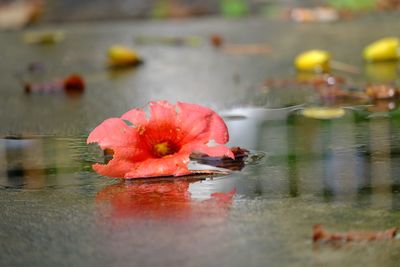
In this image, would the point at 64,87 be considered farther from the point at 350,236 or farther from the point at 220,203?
the point at 350,236

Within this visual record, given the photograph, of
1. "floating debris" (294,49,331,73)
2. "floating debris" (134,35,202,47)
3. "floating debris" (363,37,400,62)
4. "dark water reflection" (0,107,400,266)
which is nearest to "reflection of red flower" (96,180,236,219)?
"dark water reflection" (0,107,400,266)

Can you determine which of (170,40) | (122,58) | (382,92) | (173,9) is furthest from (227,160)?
(173,9)

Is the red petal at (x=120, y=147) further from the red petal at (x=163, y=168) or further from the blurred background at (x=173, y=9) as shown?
the blurred background at (x=173, y=9)

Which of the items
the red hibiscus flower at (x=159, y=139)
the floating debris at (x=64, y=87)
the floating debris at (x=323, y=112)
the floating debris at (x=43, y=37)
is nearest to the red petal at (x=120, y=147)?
the red hibiscus flower at (x=159, y=139)

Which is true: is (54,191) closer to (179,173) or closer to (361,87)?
(179,173)

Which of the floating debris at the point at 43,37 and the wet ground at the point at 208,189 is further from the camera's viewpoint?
the floating debris at the point at 43,37

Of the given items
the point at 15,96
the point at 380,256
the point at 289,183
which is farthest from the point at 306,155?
the point at 15,96
